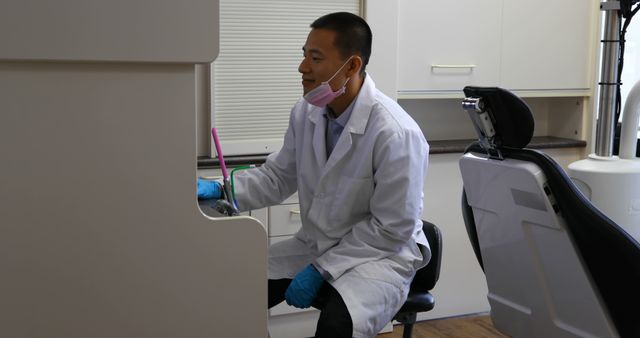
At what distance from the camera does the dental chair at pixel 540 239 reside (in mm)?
1582

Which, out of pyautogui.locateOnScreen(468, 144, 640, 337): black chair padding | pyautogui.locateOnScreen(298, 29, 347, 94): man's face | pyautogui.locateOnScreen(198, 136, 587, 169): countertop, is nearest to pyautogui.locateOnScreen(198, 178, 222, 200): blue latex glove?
pyautogui.locateOnScreen(298, 29, 347, 94): man's face

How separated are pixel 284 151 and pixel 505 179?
0.62 m

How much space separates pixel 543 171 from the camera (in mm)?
1633

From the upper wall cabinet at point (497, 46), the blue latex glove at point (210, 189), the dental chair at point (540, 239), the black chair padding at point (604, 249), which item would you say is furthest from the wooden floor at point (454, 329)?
the blue latex glove at point (210, 189)

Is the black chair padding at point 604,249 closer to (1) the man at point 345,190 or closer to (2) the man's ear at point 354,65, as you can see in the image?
(1) the man at point 345,190

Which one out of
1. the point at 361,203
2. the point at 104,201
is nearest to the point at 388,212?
the point at 361,203

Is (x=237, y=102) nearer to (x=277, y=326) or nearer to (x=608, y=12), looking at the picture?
(x=277, y=326)

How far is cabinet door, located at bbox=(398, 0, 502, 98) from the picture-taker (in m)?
2.83

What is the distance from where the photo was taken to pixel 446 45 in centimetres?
290

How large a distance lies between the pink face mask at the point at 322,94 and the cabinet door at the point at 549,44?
135 centimetres

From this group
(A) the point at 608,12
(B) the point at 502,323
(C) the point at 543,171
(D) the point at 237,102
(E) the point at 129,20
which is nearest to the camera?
(E) the point at 129,20

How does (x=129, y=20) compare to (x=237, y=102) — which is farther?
(x=237, y=102)

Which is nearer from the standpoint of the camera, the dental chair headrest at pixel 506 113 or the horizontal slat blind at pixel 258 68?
the dental chair headrest at pixel 506 113

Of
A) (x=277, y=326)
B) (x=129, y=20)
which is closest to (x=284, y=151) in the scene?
(x=277, y=326)
